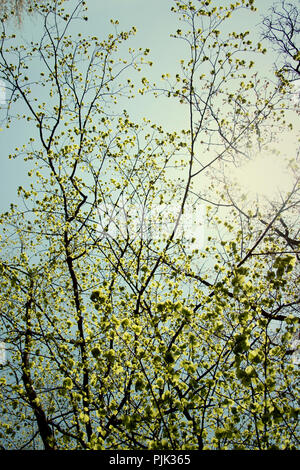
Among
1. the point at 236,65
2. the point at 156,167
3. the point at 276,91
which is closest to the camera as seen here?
the point at 236,65

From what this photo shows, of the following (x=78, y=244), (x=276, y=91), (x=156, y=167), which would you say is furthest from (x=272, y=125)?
(x=78, y=244)

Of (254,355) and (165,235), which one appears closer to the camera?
(254,355)

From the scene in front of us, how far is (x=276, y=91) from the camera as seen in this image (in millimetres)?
6535

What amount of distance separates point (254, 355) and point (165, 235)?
195 inches

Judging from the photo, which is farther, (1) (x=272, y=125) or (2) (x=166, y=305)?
(1) (x=272, y=125)

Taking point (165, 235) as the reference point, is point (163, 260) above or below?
below

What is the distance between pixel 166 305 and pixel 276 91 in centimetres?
649
